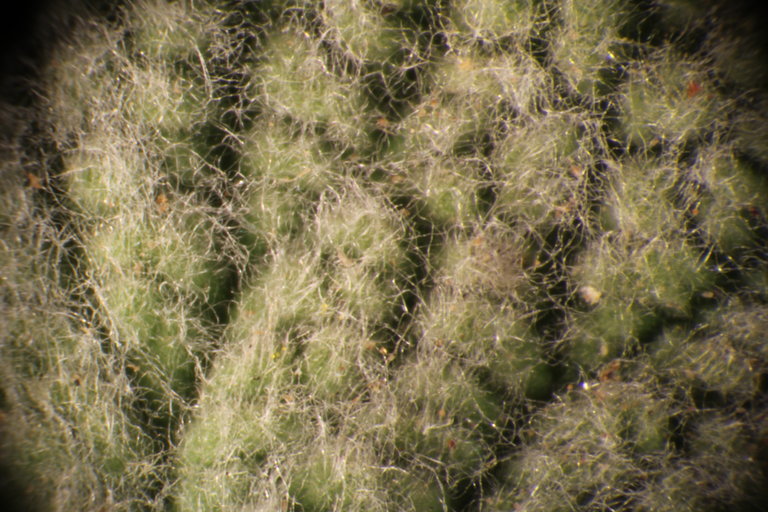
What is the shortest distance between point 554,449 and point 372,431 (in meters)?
0.22

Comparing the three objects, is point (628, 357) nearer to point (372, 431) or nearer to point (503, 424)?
point (503, 424)

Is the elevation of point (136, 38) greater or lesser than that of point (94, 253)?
greater

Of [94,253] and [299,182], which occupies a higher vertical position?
[299,182]

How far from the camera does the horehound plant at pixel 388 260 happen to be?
0.68m

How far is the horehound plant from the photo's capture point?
68 cm

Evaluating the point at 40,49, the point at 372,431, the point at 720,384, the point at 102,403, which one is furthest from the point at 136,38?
the point at 720,384

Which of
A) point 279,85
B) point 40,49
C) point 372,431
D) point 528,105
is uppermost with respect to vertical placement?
point 528,105

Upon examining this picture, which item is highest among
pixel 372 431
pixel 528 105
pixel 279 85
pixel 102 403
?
pixel 528 105

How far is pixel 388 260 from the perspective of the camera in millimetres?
689

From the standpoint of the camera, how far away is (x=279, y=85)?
0.70m

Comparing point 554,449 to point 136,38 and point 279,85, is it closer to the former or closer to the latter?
point 279,85

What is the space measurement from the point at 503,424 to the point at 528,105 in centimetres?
39

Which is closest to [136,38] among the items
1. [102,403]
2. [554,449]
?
[102,403]

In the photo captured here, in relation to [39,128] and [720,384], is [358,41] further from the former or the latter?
[720,384]
